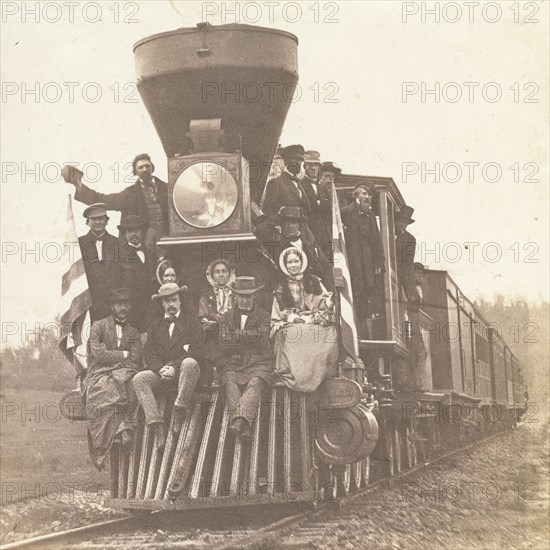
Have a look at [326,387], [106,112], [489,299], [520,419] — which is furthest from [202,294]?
[520,419]

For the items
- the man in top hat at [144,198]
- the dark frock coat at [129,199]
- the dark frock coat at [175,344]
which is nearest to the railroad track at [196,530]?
the dark frock coat at [175,344]

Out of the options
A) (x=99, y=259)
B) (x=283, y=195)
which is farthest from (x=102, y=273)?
(x=283, y=195)

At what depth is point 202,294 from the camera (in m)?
6.92

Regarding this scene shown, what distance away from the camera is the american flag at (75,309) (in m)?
6.99

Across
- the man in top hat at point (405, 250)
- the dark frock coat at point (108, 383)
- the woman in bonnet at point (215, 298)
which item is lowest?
the dark frock coat at point (108, 383)

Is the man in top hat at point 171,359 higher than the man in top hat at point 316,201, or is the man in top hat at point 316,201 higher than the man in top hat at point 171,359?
the man in top hat at point 316,201

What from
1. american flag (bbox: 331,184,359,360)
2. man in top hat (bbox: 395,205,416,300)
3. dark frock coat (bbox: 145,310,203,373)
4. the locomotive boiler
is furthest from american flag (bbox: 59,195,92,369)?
man in top hat (bbox: 395,205,416,300)

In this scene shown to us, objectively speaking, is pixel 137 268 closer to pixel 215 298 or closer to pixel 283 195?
pixel 215 298

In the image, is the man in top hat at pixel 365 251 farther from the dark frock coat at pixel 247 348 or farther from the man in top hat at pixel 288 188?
the dark frock coat at pixel 247 348

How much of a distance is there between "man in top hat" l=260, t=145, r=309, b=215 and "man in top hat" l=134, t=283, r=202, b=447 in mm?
1007

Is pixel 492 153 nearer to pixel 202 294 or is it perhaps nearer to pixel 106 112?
pixel 202 294

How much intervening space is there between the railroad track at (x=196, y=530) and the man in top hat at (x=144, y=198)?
2.20 m

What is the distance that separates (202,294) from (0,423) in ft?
7.48

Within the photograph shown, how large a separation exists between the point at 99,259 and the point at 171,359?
106cm
